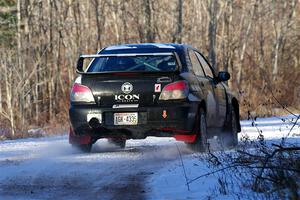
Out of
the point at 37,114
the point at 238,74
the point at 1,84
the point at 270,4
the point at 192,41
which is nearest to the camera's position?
the point at 1,84

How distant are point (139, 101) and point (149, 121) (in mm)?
308

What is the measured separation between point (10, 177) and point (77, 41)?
1112 inches

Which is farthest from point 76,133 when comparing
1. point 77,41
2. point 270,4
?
point 270,4

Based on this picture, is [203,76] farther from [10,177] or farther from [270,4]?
[270,4]

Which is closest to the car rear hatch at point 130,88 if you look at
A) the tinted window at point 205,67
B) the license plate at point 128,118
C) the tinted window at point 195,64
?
the license plate at point 128,118

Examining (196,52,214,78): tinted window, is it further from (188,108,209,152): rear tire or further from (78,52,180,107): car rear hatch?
(78,52,180,107): car rear hatch

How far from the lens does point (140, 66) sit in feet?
37.2

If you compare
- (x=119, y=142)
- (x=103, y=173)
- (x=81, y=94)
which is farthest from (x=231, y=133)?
(x=103, y=173)

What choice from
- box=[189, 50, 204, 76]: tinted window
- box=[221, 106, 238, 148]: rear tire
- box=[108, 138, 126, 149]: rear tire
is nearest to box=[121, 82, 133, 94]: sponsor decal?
box=[189, 50, 204, 76]: tinted window

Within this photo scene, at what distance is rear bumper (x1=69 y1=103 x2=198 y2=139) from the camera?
10.8m

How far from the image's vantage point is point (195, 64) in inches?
475

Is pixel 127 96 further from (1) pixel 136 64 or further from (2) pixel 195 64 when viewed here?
(2) pixel 195 64

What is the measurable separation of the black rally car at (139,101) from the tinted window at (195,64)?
0.46 m

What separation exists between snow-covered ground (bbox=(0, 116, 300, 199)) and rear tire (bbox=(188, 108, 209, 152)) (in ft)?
0.63
